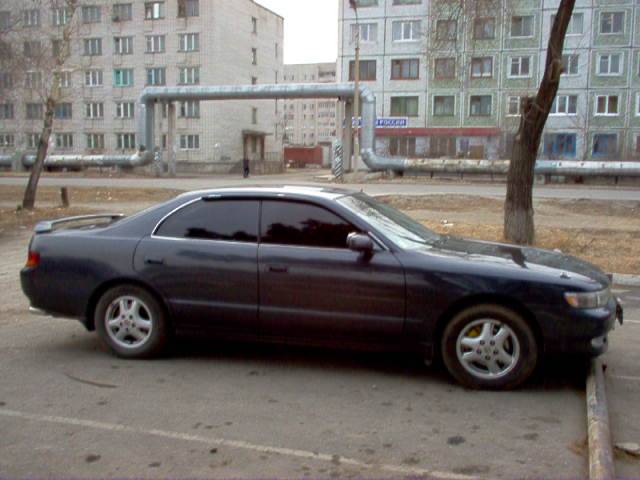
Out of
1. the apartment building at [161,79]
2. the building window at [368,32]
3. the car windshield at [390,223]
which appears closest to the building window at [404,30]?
the building window at [368,32]

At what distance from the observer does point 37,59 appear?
1941 centimetres

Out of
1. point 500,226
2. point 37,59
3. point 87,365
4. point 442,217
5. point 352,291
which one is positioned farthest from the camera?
point 37,59

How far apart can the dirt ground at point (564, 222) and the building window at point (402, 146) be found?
108 feet

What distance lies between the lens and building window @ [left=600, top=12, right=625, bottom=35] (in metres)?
50.9

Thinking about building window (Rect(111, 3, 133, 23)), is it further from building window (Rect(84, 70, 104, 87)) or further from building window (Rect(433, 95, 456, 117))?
building window (Rect(433, 95, 456, 117))

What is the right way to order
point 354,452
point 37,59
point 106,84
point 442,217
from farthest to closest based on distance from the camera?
point 106,84 → point 37,59 → point 442,217 → point 354,452

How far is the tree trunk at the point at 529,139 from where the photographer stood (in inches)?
412

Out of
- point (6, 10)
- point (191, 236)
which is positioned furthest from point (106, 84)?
point (191, 236)

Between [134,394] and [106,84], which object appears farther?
[106,84]

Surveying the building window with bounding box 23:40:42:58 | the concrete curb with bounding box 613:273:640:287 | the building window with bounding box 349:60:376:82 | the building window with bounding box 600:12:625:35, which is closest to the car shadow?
the concrete curb with bounding box 613:273:640:287

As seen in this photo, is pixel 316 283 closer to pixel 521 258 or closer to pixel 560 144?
pixel 521 258

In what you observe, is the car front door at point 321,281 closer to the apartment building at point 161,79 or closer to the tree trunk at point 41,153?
the tree trunk at point 41,153

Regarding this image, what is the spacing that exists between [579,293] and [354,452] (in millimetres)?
2148

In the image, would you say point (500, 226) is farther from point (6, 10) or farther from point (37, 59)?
point (6, 10)
